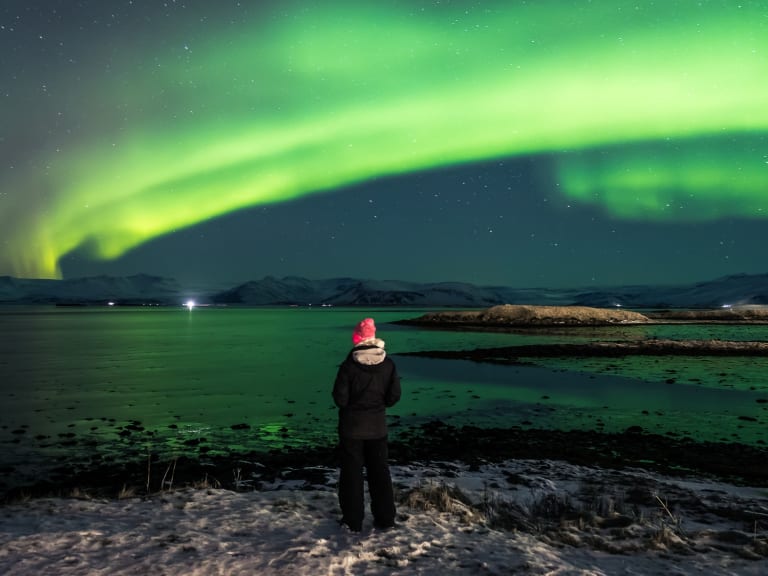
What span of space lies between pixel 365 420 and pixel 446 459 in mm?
6989

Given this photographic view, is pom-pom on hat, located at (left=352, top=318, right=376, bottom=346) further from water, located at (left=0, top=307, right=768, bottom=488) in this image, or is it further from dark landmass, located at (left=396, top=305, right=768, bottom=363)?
dark landmass, located at (left=396, top=305, right=768, bottom=363)

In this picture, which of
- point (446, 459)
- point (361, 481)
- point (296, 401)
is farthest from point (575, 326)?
point (361, 481)

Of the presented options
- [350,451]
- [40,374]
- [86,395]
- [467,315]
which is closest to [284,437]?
[350,451]

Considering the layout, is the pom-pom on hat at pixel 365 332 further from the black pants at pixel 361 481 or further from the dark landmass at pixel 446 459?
the dark landmass at pixel 446 459

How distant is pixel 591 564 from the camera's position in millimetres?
7496

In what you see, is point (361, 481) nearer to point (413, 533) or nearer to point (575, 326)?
point (413, 533)

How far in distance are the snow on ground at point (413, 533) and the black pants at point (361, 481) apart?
252 millimetres

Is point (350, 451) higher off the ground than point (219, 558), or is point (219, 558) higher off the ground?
point (350, 451)

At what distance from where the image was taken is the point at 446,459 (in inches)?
566

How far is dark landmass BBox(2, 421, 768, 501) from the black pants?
406 cm

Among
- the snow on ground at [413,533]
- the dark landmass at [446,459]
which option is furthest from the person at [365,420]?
the dark landmass at [446,459]

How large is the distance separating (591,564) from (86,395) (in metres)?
24.6

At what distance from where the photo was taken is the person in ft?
26.2

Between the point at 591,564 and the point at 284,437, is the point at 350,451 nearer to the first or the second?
the point at 591,564
